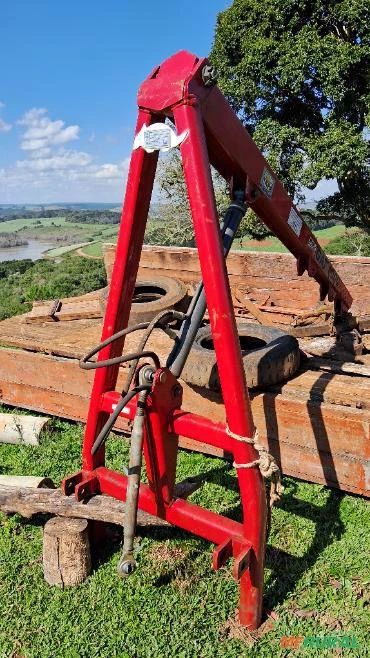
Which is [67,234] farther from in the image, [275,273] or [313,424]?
[313,424]

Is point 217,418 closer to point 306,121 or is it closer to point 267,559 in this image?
point 267,559

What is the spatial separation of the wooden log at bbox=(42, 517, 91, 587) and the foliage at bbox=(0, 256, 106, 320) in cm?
1389

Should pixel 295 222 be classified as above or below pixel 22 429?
above

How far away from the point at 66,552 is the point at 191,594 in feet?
2.50

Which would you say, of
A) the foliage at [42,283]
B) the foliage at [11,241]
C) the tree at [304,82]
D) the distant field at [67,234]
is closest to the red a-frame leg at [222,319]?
the tree at [304,82]

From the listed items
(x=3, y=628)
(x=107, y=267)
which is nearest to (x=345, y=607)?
(x=3, y=628)

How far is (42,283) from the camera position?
29141 mm

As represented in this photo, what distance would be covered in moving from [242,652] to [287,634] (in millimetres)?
260

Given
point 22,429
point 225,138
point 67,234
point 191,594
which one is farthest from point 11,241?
point 191,594

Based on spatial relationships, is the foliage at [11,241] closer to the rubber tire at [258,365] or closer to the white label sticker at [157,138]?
the rubber tire at [258,365]

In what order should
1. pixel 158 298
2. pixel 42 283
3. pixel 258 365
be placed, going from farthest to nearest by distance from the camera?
1. pixel 42 283
2. pixel 158 298
3. pixel 258 365

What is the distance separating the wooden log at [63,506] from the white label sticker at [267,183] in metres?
2.04

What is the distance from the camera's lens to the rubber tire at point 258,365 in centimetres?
380

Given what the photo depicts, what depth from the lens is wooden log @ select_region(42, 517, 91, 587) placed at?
10.1 ft
